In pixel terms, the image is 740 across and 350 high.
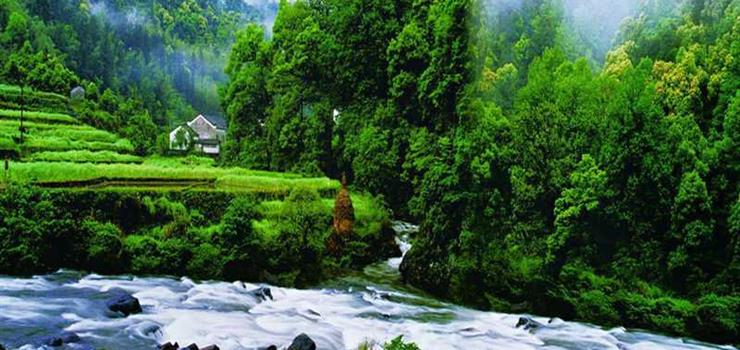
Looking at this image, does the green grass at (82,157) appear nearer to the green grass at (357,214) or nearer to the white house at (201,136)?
the white house at (201,136)

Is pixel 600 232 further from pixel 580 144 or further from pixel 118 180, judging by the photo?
pixel 118 180

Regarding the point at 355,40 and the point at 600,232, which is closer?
the point at 600,232

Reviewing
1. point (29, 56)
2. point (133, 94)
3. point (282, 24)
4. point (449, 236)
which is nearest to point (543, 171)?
point (449, 236)

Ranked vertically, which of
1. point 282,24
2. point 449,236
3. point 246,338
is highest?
point 282,24

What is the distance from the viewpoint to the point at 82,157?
88.0 feet

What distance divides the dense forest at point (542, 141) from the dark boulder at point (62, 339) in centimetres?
908

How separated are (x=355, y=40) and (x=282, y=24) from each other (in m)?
4.90

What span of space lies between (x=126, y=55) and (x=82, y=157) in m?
32.5

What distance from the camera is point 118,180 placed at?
72.3ft

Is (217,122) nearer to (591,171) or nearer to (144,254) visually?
(144,254)

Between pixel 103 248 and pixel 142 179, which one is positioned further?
pixel 142 179

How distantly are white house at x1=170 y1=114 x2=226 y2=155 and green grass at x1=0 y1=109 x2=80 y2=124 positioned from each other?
4909mm

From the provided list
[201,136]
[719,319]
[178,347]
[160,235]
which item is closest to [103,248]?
[160,235]

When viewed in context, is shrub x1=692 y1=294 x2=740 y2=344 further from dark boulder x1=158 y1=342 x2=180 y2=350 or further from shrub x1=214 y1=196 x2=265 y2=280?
dark boulder x1=158 y1=342 x2=180 y2=350
